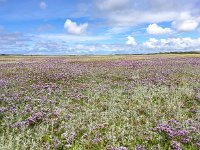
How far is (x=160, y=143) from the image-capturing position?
8.74m

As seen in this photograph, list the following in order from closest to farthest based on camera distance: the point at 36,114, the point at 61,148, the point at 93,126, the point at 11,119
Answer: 1. the point at 61,148
2. the point at 93,126
3. the point at 11,119
4. the point at 36,114

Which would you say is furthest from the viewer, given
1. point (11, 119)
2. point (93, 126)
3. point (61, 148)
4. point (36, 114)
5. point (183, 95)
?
point (183, 95)

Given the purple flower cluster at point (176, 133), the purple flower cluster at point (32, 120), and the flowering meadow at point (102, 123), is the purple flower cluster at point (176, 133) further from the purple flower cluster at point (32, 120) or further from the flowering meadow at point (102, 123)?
the purple flower cluster at point (32, 120)

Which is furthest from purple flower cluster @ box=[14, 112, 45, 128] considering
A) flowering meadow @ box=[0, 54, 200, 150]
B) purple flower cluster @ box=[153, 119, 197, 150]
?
purple flower cluster @ box=[153, 119, 197, 150]

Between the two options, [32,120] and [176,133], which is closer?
[176,133]

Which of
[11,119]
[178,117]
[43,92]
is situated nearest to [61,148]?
[11,119]

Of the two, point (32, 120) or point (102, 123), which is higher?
point (32, 120)

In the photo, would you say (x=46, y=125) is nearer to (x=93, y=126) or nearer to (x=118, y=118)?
(x=93, y=126)

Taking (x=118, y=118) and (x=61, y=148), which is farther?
(x=118, y=118)

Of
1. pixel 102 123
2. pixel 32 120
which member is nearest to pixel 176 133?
pixel 102 123

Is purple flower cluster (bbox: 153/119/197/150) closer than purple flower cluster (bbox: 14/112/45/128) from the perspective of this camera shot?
Yes

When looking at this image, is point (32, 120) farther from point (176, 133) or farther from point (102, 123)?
point (176, 133)

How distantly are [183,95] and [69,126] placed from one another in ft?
25.9

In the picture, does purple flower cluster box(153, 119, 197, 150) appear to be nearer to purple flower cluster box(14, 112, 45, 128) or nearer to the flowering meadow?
the flowering meadow
